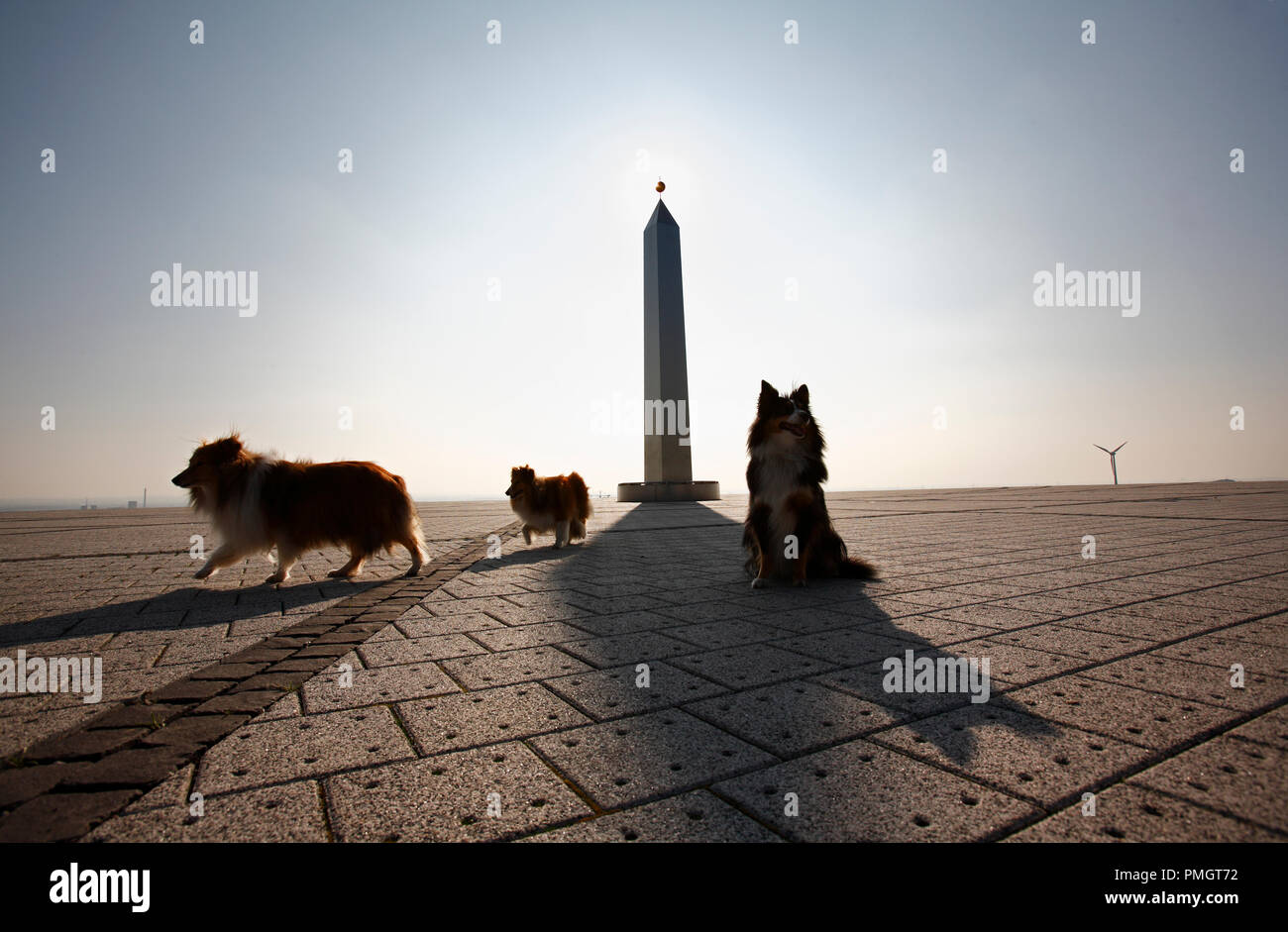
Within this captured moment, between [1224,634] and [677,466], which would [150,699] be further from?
[677,466]

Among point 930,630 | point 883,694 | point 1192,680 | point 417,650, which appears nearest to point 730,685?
point 883,694

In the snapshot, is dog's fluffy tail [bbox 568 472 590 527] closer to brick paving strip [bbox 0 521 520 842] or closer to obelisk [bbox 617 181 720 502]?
brick paving strip [bbox 0 521 520 842]

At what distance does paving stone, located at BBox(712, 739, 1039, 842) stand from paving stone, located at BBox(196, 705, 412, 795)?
1.17 meters

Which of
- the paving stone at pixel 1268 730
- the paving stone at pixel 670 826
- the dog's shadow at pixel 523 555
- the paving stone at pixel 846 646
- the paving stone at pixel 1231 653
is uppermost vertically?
the paving stone at pixel 670 826

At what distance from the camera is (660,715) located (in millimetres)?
2420

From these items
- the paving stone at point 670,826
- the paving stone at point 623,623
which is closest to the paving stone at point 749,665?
the paving stone at point 623,623

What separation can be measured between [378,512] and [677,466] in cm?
1920

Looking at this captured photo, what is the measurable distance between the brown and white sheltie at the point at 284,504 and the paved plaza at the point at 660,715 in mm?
744

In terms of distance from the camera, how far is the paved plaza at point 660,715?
1.67m

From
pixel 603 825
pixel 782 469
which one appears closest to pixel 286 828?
pixel 603 825

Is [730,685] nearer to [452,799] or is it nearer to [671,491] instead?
[452,799]

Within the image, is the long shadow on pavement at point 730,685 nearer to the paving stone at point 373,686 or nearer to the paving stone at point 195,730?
the paving stone at point 373,686

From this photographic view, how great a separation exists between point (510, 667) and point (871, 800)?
190cm

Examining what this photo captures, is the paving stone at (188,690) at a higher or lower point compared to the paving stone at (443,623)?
higher
